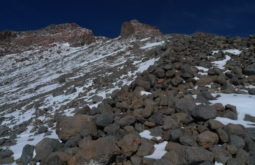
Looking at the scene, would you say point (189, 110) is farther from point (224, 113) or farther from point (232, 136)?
point (232, 136)

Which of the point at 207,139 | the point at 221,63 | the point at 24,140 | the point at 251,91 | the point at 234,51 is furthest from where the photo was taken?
the point at 234,51

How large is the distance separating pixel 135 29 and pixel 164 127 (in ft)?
114

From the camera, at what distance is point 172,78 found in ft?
29.0

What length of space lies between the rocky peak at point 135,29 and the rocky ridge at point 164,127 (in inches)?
1182

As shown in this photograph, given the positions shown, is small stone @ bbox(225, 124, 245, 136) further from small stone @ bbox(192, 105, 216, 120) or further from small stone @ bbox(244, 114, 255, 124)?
small stone @ bbox(244, 114, 255, 124)

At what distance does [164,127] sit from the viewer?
584 cm

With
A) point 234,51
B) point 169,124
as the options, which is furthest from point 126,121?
point 234,51

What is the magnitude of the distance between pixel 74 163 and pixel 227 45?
10.9 m

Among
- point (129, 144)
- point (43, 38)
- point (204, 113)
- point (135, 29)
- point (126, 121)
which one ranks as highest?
point (135, 29)

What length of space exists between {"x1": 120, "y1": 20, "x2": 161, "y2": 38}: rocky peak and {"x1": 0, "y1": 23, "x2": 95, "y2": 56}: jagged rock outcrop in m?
9.60

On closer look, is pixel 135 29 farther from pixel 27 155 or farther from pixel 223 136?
pixel 223 136

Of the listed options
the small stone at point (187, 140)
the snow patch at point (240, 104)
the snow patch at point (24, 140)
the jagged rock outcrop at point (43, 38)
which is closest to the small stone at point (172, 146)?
the small stone at point (187, 140)

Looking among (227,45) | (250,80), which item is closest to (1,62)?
(227,45)

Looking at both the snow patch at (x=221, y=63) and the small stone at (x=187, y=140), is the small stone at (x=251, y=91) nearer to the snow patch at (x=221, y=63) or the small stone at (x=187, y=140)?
the snow patch at (x=221, y=63)
